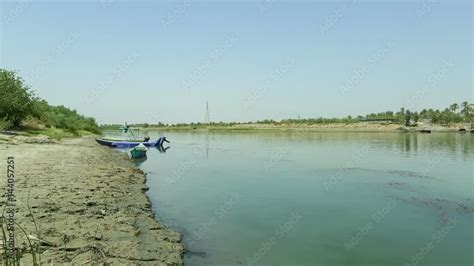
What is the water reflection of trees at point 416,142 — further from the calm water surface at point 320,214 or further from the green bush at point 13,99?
the green bush at point 13,99

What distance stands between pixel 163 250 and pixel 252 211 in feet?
23.1

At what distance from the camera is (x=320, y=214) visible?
1616cm

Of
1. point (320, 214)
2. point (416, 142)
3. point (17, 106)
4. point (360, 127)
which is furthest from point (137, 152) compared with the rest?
point (360, 127)

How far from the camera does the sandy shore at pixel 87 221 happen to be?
8461 millimetres

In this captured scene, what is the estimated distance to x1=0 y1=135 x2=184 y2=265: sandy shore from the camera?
8.46m

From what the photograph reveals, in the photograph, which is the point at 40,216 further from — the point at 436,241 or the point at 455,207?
the point at 455,207

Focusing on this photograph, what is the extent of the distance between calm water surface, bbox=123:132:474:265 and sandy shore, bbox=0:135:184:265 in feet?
3.69

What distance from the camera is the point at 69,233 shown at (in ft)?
30.6

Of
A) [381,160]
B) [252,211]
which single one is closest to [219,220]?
[252,211]

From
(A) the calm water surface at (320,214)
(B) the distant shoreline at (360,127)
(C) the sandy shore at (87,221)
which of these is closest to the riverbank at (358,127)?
(B) the distant shoreline at (360,127)

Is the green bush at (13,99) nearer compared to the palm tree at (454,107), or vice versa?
the green bush at (13,99)

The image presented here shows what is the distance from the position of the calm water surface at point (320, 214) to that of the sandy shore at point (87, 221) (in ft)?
3.69

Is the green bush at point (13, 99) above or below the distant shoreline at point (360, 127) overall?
above

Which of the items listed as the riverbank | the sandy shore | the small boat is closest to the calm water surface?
the sandy shore
